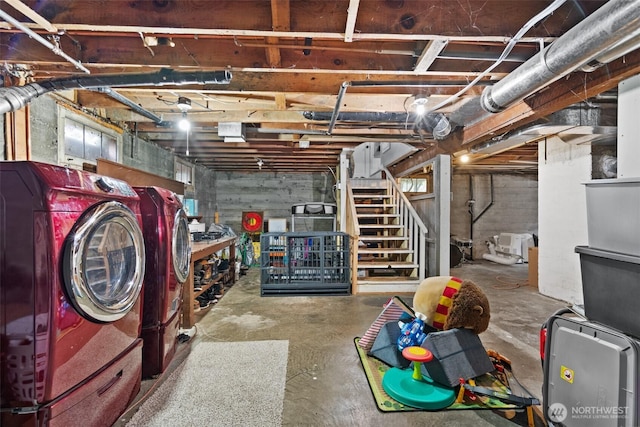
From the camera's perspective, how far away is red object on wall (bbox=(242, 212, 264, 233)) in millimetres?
7918

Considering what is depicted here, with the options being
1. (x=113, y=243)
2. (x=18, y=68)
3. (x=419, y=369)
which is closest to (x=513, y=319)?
(x=419, y=369)

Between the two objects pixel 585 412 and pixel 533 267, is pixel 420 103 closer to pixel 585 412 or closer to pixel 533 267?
pixel 585 412

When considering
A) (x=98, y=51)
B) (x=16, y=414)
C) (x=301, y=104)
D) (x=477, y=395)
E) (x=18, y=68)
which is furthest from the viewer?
(x=301, y=104)

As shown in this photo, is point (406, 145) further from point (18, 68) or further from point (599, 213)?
point (18, 68)

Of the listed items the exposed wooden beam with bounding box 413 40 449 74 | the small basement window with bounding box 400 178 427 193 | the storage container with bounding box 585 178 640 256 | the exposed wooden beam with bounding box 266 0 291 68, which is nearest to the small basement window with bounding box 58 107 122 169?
the exposed wooden beam with bounding box 266 0 291 68

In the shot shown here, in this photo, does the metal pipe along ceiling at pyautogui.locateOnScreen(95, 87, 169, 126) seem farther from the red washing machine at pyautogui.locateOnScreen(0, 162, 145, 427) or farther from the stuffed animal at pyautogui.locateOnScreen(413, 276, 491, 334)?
the stuffed animal at pyautogui.locateOnScreen(413, 276, 491, 334)

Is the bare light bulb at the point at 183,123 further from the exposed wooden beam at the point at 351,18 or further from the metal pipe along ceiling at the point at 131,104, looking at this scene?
the exposed wooden beam at the point at 351,18

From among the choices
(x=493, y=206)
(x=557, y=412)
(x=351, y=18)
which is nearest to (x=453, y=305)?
(x=557, y=412)

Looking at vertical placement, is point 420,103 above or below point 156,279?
above

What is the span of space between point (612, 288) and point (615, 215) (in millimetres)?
367

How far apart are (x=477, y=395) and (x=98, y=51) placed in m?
3.77

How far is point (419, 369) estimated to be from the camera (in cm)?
213

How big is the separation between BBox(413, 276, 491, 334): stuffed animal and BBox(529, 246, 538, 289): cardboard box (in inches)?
133

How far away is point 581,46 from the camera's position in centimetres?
Answer: 152
